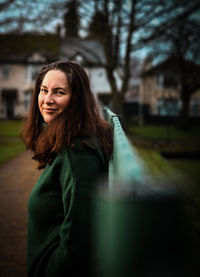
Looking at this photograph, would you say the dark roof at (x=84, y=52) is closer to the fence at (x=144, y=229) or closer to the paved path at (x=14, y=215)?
the paved path at (x=14, y=215)

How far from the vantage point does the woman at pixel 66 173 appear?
4.07 ft

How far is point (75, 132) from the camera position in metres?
1.40

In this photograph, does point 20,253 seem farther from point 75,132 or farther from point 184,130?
point 184,130

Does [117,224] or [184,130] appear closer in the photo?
[117,224]

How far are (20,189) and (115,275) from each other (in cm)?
538

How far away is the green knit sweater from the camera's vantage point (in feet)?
4.02

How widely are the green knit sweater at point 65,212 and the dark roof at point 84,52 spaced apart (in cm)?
1452

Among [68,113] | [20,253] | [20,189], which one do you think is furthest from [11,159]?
[68,113]

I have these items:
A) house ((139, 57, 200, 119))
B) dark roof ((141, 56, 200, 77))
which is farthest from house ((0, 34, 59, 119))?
house ((139, 57, 200, 119))

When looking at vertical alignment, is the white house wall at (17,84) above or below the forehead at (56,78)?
above

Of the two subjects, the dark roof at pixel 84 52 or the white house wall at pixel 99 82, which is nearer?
the dark roof at pixel 84 52

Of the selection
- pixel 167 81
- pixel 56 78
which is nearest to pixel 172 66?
pixel 167 81

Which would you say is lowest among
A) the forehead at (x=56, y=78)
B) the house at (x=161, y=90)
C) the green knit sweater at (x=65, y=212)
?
the green knit sweater at (x=65, y=212)

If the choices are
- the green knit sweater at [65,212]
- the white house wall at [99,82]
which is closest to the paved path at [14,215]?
the green knit sweater at [65,212]
